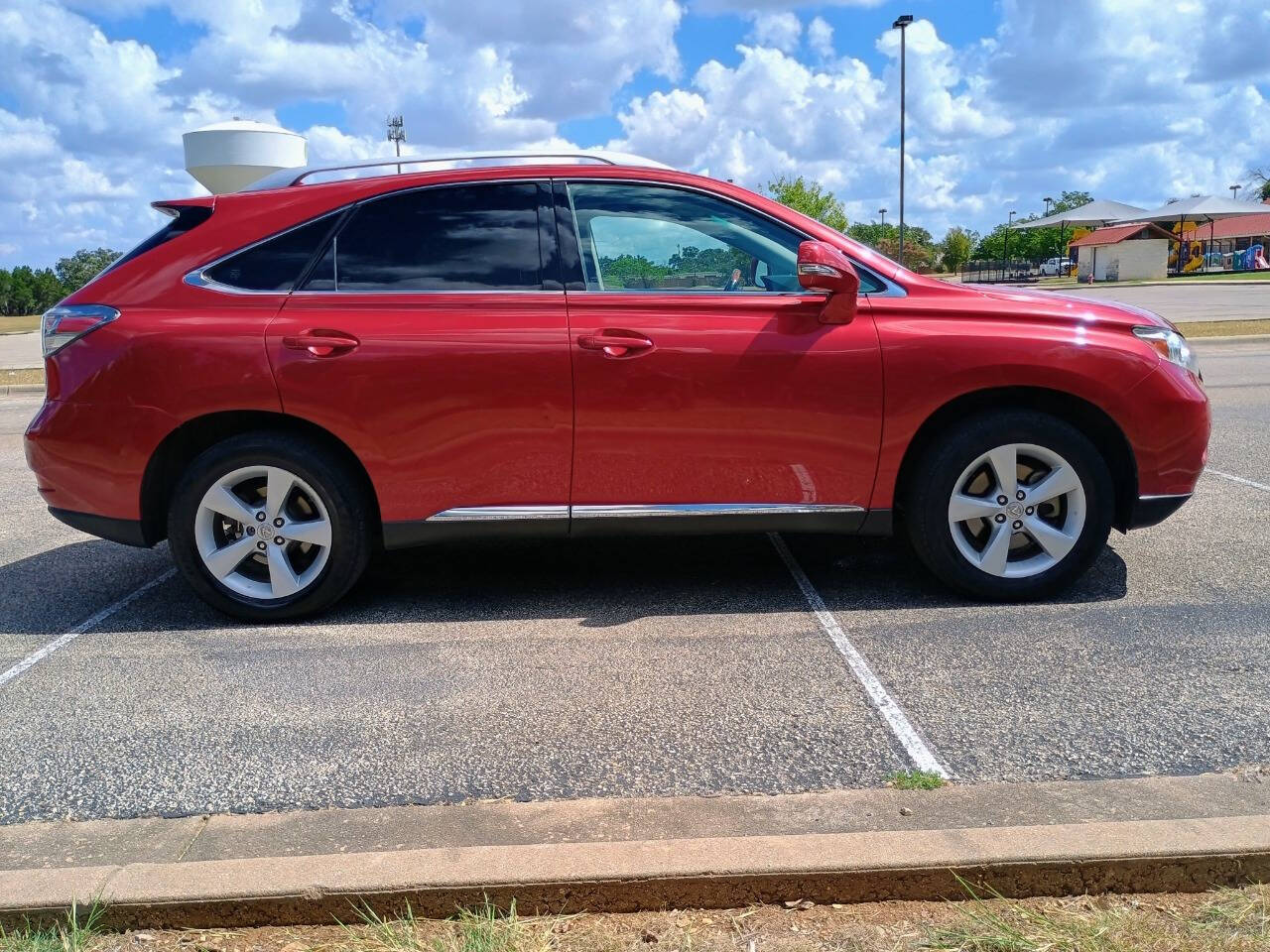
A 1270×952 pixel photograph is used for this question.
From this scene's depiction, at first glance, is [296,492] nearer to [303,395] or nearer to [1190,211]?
[303,395]

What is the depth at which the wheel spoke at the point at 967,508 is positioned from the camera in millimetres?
4344

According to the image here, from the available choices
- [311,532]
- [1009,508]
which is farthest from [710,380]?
[311,532]

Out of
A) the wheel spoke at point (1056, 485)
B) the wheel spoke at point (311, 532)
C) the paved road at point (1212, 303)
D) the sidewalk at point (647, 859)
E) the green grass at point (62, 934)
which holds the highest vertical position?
the paved road at point (1212, 303)

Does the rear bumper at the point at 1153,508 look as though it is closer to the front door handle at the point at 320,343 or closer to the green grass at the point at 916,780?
the green grass at the point at 916,780

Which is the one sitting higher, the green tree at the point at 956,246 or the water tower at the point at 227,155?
the green tree at the point at 956,246

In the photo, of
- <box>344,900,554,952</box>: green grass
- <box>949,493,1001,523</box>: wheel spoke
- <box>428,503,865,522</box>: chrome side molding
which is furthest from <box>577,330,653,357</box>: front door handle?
<box>344,900,554,952</box>: green grass

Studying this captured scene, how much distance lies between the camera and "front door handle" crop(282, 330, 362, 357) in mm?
4215

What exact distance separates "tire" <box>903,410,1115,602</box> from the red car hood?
43 cm

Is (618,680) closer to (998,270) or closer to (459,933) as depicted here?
(459,933)

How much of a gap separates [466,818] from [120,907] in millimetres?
819

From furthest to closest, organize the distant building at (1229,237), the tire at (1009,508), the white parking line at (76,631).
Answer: the distant building at (1229,237) → the tire at (1009,508) → the white parking line at (76,631)

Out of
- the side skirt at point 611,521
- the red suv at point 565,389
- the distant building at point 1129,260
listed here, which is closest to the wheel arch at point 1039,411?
the red suv at point 565,389

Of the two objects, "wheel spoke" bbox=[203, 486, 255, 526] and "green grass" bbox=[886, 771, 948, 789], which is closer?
"green grass" bbox=[886, 771, 948, 789]

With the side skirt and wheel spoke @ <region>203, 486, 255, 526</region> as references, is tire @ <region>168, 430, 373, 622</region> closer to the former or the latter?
wheel spoke @ <region>203, 486, 255, 526</region>
